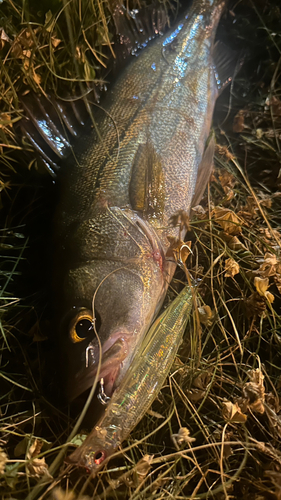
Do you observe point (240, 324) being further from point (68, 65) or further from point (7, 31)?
point (7, 31)

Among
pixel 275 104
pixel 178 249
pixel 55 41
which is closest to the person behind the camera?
pixel 178 249

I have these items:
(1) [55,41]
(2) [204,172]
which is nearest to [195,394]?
(2) [204,172]

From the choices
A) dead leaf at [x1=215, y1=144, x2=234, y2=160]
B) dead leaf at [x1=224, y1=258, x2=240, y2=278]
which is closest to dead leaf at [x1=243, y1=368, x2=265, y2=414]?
dead leaf at [x1=224, y1=258, x2=240, y2=278]

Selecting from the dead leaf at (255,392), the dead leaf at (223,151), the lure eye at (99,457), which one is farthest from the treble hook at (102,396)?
the dead leaf at (223,151)

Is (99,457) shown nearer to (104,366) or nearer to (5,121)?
(104,366)

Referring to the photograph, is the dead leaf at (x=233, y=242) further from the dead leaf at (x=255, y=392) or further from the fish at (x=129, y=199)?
the dead leaf at (x=255, y=392)

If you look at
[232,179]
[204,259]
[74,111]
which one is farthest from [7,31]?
[204,259]

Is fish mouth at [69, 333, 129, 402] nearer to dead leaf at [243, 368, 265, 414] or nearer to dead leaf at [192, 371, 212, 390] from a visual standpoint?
dead leaf at [192, 371, 212, 390]
